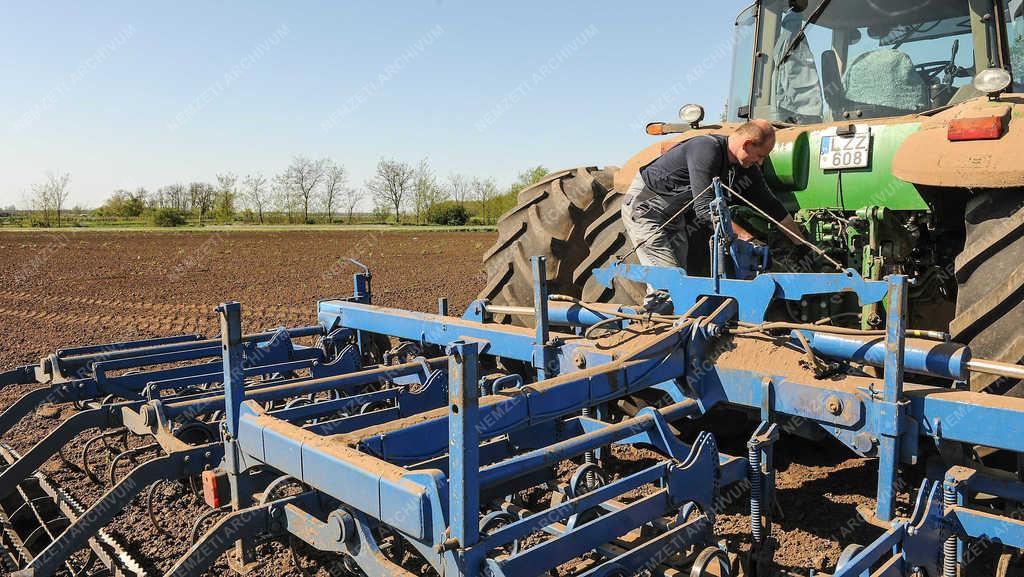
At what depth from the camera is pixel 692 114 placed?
409 centimetres

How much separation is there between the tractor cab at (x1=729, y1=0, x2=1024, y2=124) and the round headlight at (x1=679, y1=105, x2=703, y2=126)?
39 centimetres

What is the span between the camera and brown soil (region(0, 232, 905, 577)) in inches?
121

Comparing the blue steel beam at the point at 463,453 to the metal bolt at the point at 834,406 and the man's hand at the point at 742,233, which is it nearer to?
the metal bolt at the point at 834,406

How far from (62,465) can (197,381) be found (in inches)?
34.9

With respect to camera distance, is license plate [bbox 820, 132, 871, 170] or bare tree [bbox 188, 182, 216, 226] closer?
license plate [bbox 820, 132, 871, 170]

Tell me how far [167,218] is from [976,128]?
54110 mm

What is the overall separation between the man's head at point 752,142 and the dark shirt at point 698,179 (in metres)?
0.08

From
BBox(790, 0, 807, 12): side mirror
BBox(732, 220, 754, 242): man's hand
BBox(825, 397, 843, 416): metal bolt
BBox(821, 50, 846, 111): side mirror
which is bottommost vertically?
BBox(825, 397, 843, 416): metal bolt

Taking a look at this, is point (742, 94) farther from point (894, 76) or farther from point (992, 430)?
point (992, 430)

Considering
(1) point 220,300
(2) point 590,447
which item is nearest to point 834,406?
(2) point 590,447

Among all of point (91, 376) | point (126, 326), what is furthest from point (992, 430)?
point (126, 326)

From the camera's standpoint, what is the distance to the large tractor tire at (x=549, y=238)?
4.27 metres

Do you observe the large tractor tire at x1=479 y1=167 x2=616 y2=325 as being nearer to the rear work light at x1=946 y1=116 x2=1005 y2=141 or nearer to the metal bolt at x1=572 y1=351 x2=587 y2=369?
the metal bolt at x1=572 y1=351 x2=587 y2=369

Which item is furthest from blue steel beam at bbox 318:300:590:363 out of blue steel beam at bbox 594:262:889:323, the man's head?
the man's head
